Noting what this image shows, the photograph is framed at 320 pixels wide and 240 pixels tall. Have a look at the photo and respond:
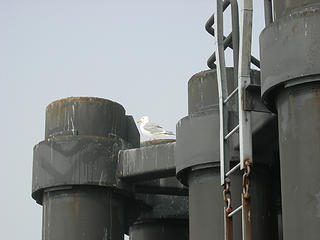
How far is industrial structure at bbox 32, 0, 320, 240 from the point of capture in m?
11.5

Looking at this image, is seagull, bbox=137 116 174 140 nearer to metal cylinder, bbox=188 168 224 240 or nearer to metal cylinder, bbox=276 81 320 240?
metal cylinder, bbox=188 168 224 240

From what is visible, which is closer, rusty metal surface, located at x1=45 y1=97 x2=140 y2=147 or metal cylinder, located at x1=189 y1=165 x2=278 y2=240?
metal cylinder, located at x1=189 y1=165 x2=278 y2=240

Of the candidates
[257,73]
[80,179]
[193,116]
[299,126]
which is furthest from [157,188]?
[299,126]

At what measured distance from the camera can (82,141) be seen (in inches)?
703

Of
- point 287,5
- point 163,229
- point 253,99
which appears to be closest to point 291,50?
point 287,5

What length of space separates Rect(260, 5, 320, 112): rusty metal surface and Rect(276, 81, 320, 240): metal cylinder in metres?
0.20

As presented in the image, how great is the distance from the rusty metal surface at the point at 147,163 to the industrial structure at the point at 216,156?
26mm

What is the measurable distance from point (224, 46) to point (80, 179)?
4.34 m

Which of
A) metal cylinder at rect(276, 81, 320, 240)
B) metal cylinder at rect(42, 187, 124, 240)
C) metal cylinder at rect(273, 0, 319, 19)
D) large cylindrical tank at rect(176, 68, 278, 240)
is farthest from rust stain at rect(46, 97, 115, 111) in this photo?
metal cylinder at rect(276, 81, 320, 240)

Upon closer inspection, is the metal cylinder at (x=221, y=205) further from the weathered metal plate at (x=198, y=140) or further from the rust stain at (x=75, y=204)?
the rust stain at (x=75, y=204)

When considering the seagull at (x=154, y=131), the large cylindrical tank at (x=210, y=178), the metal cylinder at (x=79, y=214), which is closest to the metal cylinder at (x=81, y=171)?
the metal cylinder at (x=79, y=214)

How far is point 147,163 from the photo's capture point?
1762 centimetres

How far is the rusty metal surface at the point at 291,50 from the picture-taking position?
37.6 ft

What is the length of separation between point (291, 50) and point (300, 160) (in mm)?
1554
